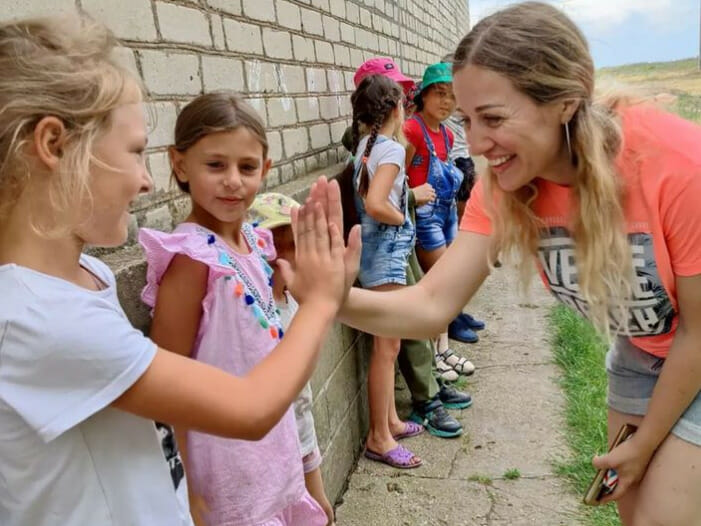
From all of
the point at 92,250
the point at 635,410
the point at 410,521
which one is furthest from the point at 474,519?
the point at 92,250

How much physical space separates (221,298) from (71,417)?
24.9 inches

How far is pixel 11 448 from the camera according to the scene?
100 centimetres

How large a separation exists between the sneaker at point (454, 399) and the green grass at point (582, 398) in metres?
0.58

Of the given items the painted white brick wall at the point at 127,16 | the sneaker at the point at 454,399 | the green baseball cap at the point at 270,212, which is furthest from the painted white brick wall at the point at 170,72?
the sneaker at the point at 454,399

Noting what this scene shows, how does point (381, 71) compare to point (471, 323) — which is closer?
point (381, 71)

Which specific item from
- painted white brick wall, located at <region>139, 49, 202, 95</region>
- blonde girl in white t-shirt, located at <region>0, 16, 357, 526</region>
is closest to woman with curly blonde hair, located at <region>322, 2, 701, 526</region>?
blonde girl in white t-shirt, located at <region>0, 16, 357, 526</region>

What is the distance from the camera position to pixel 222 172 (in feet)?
5.46

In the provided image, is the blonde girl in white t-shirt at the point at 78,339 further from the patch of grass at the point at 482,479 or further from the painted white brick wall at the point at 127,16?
the patch of grass at the point at 482,479

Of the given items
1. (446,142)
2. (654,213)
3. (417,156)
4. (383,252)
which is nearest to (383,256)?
(383,252)

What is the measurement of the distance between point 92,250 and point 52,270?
58 centimetres

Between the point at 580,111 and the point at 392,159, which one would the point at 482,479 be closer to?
the point at 392,159

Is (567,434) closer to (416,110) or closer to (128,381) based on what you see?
(416,110)

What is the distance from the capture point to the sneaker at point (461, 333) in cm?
492

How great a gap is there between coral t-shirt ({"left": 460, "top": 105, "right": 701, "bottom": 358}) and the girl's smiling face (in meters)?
0.82
